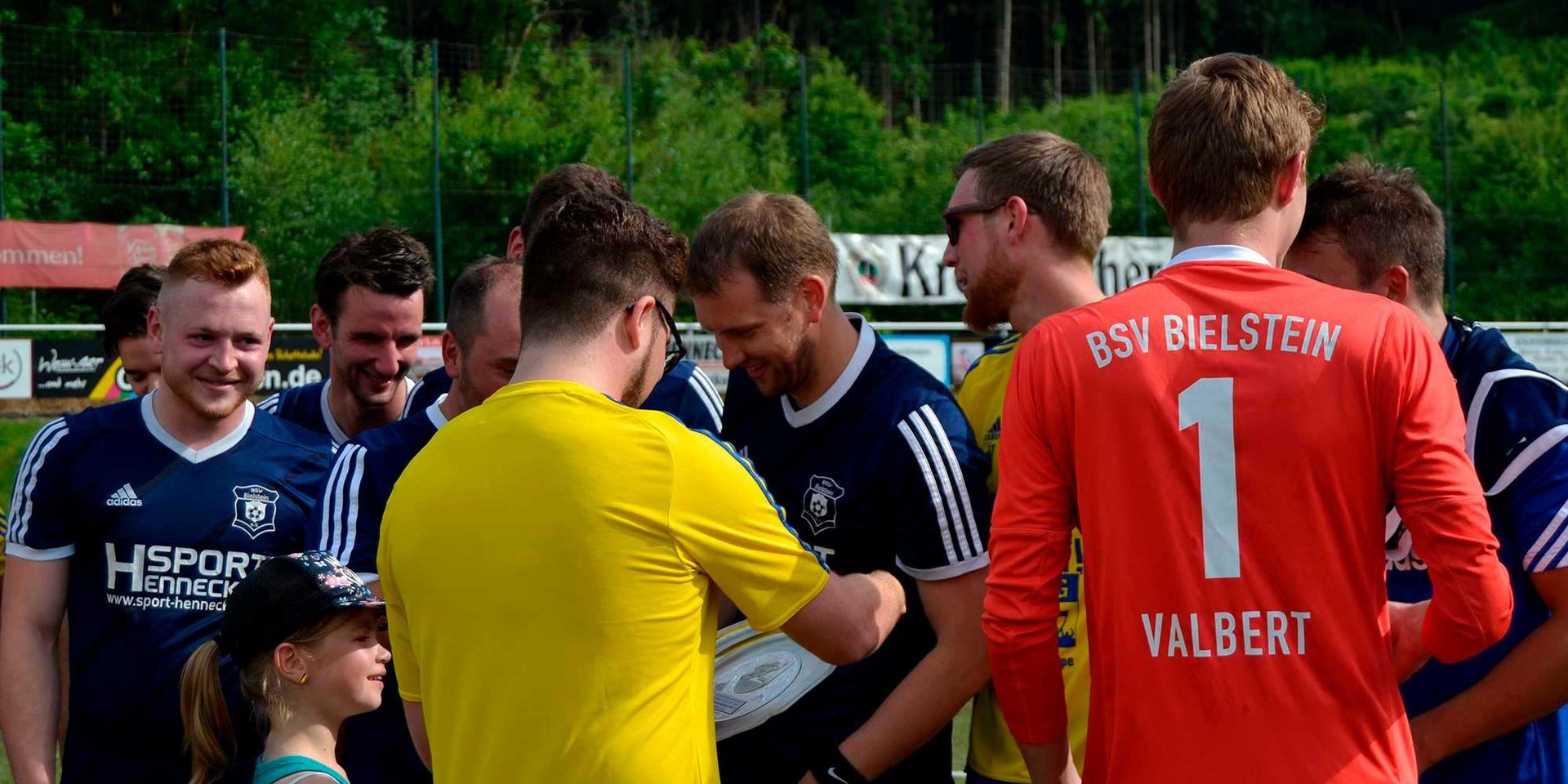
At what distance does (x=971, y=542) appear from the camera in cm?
280

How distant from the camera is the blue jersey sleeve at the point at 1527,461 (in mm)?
2562

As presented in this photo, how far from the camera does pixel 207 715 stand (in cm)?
315

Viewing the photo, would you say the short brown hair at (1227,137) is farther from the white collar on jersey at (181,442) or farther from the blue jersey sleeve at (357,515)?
the white collar on jersey at (181,442)

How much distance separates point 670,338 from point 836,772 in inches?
34.8

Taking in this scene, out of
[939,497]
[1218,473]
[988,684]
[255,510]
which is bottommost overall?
[988,684]

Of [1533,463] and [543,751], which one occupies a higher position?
[1533,463]

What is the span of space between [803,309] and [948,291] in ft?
61.7

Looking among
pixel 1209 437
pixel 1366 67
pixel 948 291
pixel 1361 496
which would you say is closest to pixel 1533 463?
pixel 1361 496

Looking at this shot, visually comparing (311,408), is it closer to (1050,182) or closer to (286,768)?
(286,768)

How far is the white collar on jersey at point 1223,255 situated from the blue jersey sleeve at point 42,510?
2668 millimetres

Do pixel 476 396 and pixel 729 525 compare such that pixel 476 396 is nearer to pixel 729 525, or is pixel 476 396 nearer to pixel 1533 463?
pixel 729 525

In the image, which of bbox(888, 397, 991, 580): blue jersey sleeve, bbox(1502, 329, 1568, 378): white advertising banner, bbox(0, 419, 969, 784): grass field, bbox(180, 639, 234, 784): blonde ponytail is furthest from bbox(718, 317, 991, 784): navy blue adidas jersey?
bbox(1502, 329, 1568, 378): white advertising banner

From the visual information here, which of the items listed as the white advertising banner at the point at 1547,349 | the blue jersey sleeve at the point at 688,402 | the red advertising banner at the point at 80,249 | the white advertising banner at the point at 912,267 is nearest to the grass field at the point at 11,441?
the red advertising banner at the point at 80,249

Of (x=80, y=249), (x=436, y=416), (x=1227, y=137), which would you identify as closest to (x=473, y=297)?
(x=436, y=416)
